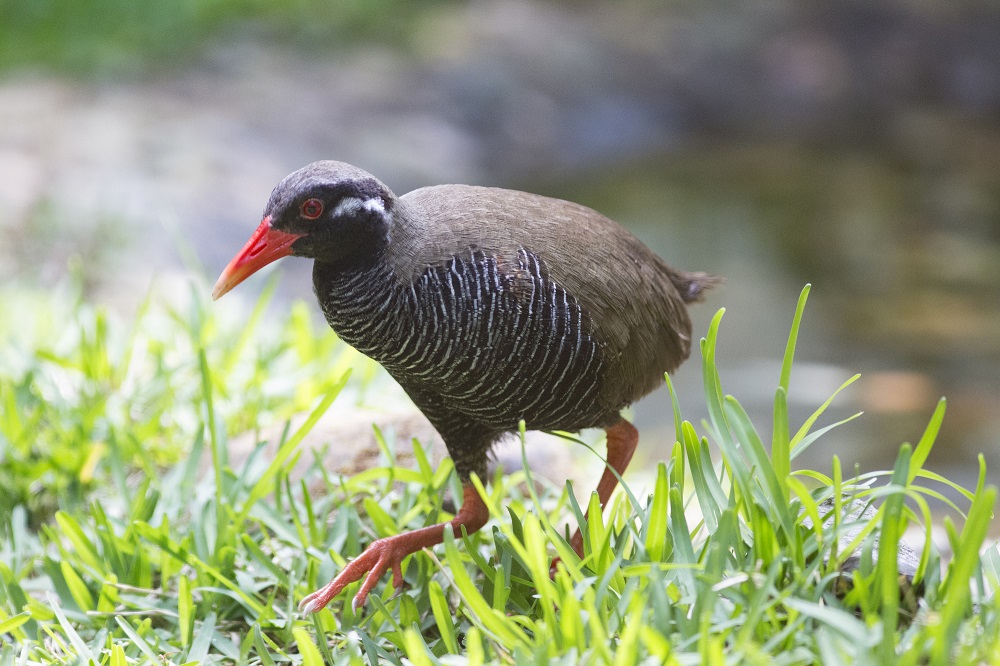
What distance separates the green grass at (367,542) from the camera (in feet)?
6.95

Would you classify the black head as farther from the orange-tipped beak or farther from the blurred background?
the blurred background

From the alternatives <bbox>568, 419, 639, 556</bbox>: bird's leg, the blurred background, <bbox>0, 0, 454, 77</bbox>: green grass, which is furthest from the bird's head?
<bbox>0, 0, 454, 77</bbox>: green grass

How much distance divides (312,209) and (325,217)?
0.04 metres

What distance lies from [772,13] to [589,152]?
3884 mm

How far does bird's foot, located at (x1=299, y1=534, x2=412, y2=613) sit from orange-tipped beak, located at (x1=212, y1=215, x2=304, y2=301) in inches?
34.4

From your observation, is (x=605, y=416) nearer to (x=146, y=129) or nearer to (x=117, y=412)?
(x=117, y=412)

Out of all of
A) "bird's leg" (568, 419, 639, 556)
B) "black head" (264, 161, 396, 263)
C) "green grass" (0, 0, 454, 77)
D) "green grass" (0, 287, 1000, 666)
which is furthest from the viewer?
"green grass" (0, 0, 454, 77)

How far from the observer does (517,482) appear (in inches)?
145

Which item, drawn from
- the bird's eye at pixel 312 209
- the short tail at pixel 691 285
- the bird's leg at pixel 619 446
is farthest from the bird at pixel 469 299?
the short tail at pixel 691 285

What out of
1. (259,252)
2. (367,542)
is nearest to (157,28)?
(367,542)

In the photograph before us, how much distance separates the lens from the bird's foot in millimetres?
2818

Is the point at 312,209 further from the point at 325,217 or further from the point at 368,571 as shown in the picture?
the point at 368,571

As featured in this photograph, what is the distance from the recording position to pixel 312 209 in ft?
8.36

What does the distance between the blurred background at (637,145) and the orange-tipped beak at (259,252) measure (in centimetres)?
209
